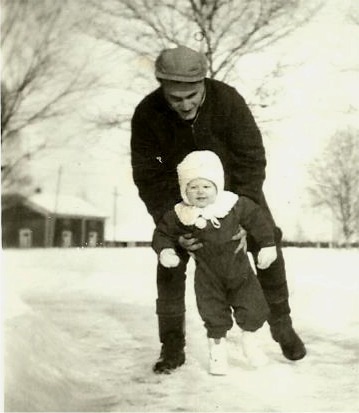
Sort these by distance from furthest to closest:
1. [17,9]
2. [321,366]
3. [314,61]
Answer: [17,9]
[314,61]
[321,366]

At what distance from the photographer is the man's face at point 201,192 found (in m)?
1.92

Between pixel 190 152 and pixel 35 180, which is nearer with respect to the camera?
pixel 190 152

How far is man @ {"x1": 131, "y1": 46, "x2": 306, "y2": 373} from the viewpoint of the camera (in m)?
1.96

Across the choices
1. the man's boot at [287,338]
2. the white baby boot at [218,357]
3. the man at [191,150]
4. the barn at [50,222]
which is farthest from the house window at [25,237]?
the man's boot at [287,338]

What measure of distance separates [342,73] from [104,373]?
42.0 inches

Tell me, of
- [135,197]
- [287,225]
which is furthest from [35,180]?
[287,225]

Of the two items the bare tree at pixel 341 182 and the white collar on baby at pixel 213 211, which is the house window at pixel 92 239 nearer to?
the white collar on baby at pixel 213 211

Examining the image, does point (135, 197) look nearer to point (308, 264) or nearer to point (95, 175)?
point (95, 175)

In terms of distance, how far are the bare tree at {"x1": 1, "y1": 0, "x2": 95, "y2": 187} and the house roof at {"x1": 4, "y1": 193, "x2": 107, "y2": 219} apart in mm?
85

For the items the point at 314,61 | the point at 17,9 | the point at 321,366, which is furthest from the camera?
the point at 17,9

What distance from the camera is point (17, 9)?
7.24ft

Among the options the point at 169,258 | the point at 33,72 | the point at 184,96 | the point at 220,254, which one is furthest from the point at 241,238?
the point at 33,72

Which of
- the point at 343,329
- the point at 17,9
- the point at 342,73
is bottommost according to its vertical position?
the point at 343,329

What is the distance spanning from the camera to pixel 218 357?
1.95 metres
